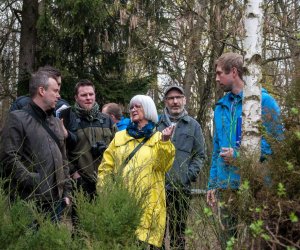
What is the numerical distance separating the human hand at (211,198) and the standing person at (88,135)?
1.97 m

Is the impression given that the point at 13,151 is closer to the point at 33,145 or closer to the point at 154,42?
the point at 33,145

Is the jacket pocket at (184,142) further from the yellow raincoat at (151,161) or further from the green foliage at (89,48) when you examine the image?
the green foliage at (89,48)

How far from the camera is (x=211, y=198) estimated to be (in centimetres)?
556

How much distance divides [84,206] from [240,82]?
200 cm

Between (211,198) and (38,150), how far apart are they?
1481 millimetres

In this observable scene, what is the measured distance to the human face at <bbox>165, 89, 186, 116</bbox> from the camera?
7.27 metres

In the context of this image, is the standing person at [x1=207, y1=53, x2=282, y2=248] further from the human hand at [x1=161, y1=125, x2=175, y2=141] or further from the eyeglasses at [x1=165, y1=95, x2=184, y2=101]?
the eyeglasses at [x1=165, y1=95, x2=184, y2=101]

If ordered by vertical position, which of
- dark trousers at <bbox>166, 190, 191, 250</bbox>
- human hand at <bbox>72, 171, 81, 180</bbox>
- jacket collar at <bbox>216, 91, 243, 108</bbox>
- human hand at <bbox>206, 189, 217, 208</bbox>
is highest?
jacket collar at <bbox>216, 91, 243, 108</bbox>

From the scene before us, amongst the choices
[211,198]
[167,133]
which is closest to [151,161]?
[167,133]

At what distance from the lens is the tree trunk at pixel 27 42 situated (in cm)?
1535

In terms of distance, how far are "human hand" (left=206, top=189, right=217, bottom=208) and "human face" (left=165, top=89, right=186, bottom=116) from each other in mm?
1685

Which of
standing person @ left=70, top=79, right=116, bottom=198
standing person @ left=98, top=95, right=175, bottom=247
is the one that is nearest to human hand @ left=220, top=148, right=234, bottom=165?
standing person @ left=98, top=95, right=175, bottom=247

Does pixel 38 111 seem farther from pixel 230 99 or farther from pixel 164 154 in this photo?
pixel 230 99

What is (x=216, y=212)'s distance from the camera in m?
5.30
